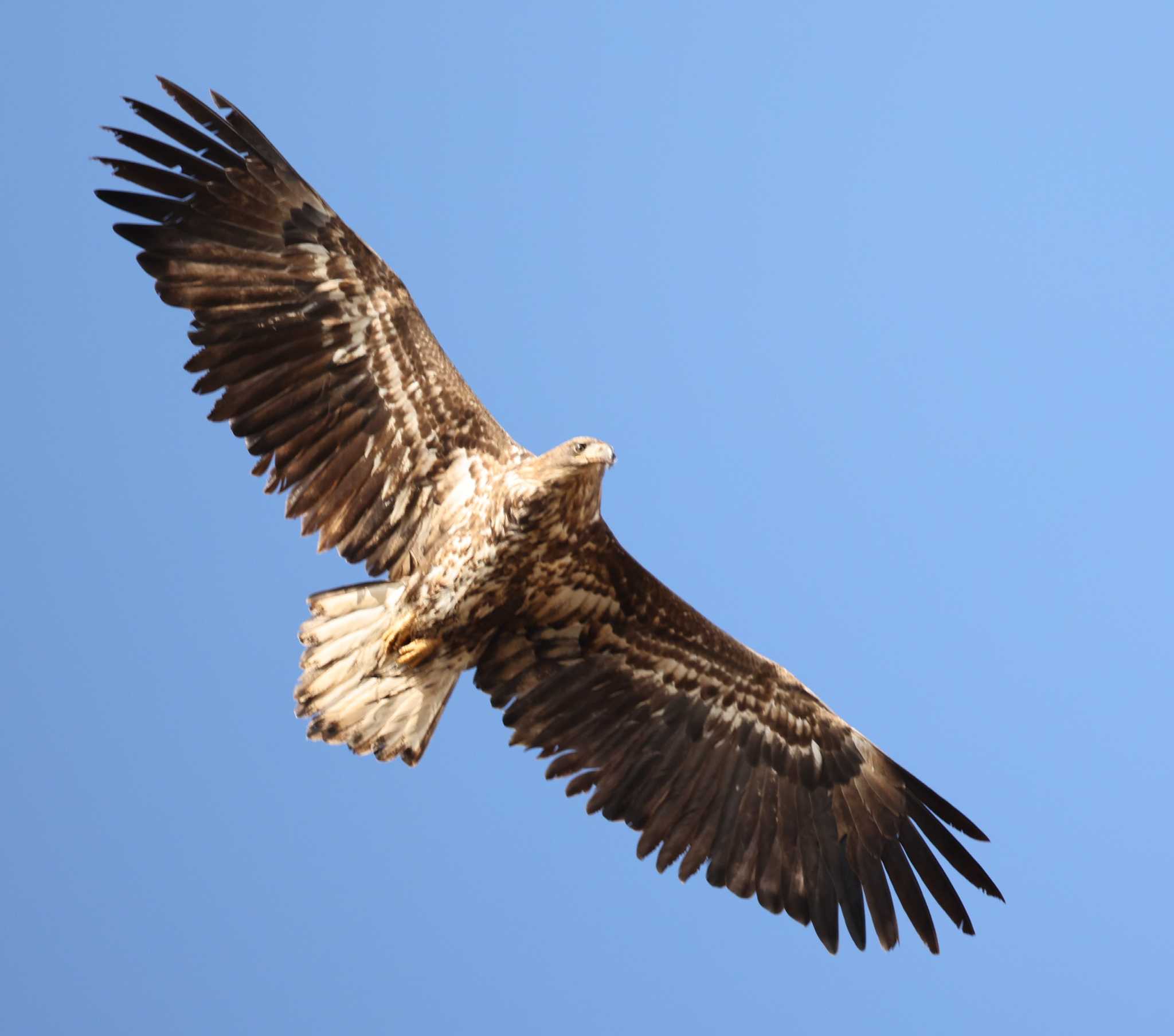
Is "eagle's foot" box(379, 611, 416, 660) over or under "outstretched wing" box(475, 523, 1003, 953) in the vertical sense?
under

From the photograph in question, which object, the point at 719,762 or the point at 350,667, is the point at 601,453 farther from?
the point at 719,762

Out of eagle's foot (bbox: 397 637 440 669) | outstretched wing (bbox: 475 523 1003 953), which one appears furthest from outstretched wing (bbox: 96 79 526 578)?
outstretched wing (bbox: 475 523 1003 953)

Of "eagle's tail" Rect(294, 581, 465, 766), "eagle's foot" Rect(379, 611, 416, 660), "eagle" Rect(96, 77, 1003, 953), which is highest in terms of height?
"eagle" Rect(96, 77, 1003, 953)

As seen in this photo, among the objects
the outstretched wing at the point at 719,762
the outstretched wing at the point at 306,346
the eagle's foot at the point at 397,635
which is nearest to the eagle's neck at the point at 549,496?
the outstretched wing at the point at 306,346

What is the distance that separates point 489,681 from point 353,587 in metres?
0.90

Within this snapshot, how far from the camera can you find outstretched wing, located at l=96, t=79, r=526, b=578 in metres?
9.20

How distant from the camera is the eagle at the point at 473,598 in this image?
30.3 ft

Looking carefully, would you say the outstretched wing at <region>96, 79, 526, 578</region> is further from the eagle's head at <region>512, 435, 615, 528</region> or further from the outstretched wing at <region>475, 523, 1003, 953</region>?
the outstretched wing at <region>475, 523, 1003, 953</region>

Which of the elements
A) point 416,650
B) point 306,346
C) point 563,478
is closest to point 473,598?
point 416,650

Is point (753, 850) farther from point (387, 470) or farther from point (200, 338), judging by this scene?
point (200, 338)

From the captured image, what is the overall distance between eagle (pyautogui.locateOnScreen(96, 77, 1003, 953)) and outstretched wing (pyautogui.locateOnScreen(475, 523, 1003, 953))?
A: 0.01 metres

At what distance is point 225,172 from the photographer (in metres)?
9.27

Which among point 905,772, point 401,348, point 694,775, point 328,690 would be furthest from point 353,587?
point 905,772

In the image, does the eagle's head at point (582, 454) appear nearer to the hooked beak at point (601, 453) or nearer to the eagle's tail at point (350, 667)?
the hooked beak at point (601, 453)
